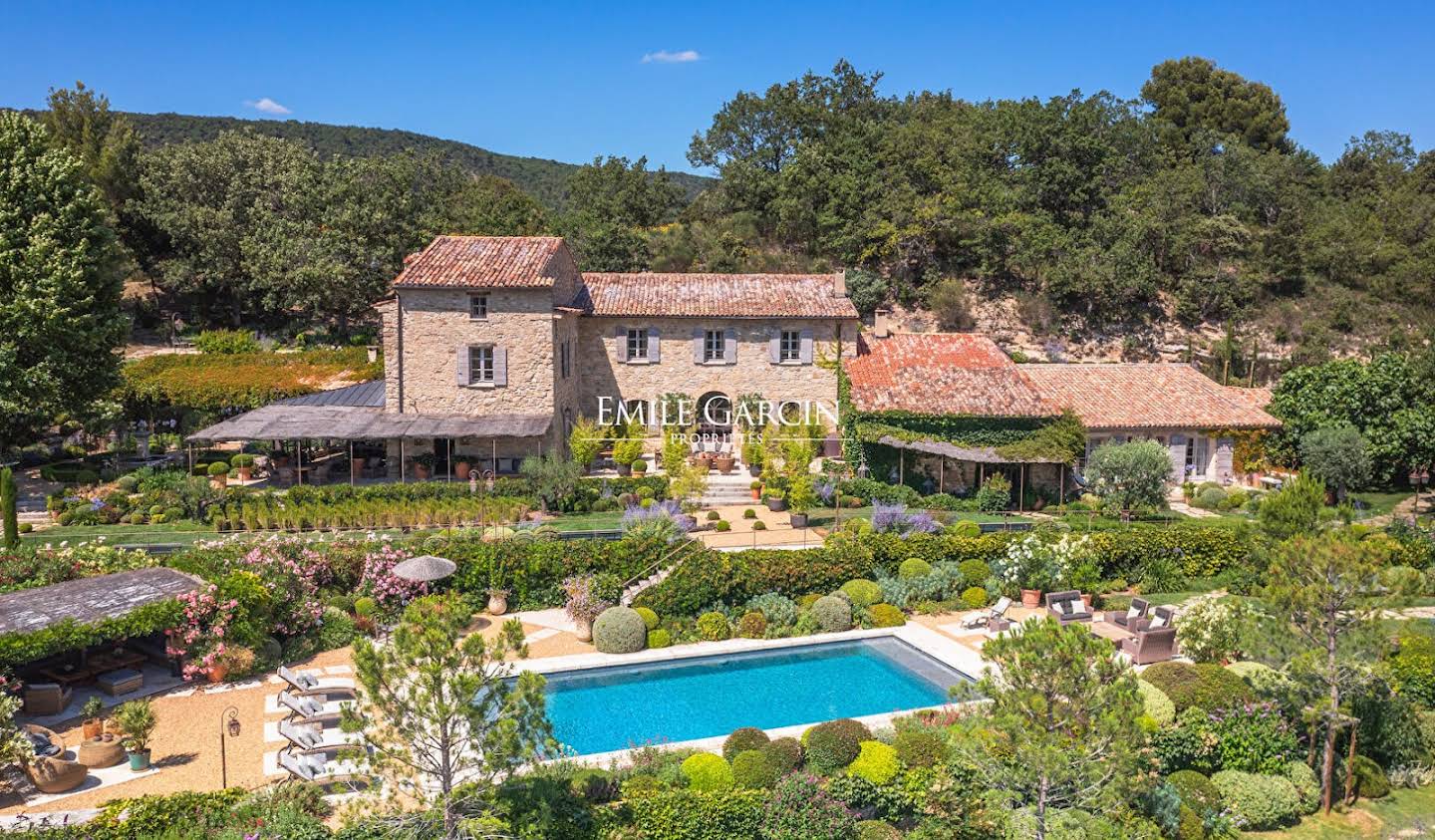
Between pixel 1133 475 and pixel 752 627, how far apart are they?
12.6 m

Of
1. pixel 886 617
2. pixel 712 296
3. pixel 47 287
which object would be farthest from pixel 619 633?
pixel 47 287

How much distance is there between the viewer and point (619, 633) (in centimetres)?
1856

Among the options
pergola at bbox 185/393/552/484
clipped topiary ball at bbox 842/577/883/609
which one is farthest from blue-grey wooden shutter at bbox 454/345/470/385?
clipped topiary ball at bbox 842/577/883/609

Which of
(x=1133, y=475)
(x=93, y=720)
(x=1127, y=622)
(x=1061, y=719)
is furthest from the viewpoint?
(x=1133, y=475)

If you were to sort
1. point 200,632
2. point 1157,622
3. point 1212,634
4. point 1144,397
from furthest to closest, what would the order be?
point 1144,397 → point 1157,622 → point 1212,634 → point 200,632

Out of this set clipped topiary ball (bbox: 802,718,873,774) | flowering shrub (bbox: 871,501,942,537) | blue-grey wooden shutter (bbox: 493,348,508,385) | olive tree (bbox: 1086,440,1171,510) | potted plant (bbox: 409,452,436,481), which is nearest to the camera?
clipped topiary ball (bbox: 802,718,873,774)

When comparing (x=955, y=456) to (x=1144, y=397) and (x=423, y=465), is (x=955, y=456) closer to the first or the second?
(x=1144, y=397)

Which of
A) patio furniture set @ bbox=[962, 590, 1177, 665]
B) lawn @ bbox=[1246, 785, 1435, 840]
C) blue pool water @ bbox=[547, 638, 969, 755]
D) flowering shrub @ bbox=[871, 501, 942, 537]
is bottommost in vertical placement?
lawn @ bbox=[1246, 785, 1435, 840]

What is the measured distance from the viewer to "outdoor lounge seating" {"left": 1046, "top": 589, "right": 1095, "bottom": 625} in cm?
2006

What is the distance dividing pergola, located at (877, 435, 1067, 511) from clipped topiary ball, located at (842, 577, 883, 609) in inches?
327

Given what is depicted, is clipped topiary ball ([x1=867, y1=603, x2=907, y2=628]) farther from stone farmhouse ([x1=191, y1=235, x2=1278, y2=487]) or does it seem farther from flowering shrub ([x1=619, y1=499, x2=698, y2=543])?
stone farmhouse ([x1=191, y1=235, x2=1278, y2=487])

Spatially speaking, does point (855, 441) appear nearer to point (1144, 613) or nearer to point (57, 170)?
point (1144, 613)

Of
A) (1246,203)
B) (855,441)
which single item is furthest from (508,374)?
(1246,203)

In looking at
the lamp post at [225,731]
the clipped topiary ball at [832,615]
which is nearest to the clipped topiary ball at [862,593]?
the clipped topiary ball at [832,615]
